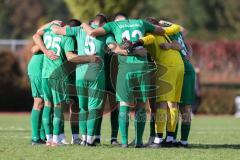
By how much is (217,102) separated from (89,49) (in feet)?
62.5

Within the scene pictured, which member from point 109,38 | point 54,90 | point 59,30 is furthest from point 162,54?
point 54,90

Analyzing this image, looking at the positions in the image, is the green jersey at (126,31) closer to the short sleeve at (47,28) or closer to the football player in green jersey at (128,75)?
the football player in green jersey at (128,75)

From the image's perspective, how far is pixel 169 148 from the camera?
1280 cm

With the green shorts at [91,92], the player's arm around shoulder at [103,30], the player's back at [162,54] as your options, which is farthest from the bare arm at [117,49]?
the player's back at [162,54]

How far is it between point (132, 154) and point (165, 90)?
6.13 feet

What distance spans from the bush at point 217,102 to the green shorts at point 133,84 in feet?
60.7

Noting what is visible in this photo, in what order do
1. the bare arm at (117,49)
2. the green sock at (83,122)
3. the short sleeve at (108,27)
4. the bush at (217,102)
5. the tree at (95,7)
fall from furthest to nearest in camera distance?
the tree at (95,7), the bush at (217,102), the green sock at (83,122), the short sleeve at (108,27), the bare arm at (117,49)

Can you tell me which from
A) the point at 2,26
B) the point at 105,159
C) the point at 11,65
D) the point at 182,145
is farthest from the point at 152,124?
the point at 2,26

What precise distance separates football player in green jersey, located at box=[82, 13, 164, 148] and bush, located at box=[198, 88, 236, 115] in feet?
60.9

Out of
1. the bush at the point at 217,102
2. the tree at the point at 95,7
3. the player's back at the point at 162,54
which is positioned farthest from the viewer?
the tree at the point at 95,7

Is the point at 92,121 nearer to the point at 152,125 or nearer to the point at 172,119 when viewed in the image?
the point at 152,125

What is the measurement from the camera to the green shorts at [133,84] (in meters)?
12.7

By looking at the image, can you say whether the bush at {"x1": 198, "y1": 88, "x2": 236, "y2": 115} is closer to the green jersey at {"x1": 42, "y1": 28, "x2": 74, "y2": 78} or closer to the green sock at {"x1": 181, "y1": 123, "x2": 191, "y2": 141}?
the green sock at {"x1": 181, "y1": 123, "x2": 191, "y2": 141}

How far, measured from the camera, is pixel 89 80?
12.8 meters
